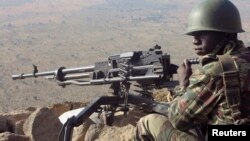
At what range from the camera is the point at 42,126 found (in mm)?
7402

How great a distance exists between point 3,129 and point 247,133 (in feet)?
13.2

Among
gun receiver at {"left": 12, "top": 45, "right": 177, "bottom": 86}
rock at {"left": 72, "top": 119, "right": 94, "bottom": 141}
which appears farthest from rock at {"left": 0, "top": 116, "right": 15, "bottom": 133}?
gun receiver at {"left": 12, "top": 45, "right": 177, "bottom": 86}

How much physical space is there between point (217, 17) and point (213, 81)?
636 millimetres

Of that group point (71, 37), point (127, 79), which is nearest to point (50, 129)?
point (127, 79)

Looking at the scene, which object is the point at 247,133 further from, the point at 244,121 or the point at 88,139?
the point at 88,139

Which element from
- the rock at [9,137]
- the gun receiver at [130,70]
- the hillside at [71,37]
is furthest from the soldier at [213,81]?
the hillside at [71,37]

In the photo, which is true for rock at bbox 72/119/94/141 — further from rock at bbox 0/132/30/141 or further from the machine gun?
rock at bbox 0/132/30/141

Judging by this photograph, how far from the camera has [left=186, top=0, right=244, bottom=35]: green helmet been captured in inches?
175

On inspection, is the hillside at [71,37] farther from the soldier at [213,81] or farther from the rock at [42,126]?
the soldier at [213,81]

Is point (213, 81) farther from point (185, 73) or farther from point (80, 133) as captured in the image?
point (80, 133)

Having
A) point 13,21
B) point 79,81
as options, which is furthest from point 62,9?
point 79,81

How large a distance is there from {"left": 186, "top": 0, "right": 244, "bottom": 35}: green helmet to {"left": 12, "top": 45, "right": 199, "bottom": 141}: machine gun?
6.63 ft

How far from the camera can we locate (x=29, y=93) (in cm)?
3228
